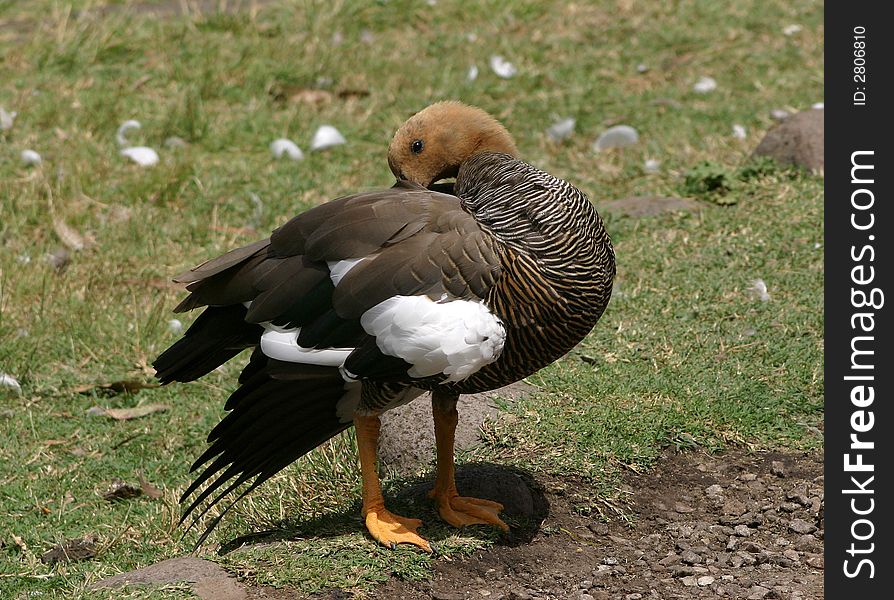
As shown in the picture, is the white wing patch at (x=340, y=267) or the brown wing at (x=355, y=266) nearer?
the brown wing at (x=355, y=266)

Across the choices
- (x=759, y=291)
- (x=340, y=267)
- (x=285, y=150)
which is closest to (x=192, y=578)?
(x=340, y=267)

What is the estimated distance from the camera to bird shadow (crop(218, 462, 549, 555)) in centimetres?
358

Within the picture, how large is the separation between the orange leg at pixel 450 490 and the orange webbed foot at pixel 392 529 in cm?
12

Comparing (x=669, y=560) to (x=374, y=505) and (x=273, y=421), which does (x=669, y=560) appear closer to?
(x=374, y=505)

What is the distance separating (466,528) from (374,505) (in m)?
0.29

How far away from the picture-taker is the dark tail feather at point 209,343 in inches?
143

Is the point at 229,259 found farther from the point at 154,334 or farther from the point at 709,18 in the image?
the point at 709,18

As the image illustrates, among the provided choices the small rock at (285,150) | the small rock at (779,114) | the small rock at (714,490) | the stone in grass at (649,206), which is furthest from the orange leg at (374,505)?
the small rock at (779,114)

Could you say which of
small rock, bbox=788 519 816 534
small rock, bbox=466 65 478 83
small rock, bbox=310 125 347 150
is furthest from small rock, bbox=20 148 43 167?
small rock, bbox=788 519 816 534

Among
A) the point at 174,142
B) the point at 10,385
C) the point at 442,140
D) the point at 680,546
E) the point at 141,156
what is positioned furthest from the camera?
the point at 174,142

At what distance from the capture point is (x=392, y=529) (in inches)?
137

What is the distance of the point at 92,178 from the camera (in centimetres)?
651

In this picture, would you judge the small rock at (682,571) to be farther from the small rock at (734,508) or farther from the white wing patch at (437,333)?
the white wing patch at (437,333)

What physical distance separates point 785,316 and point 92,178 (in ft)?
12.6
